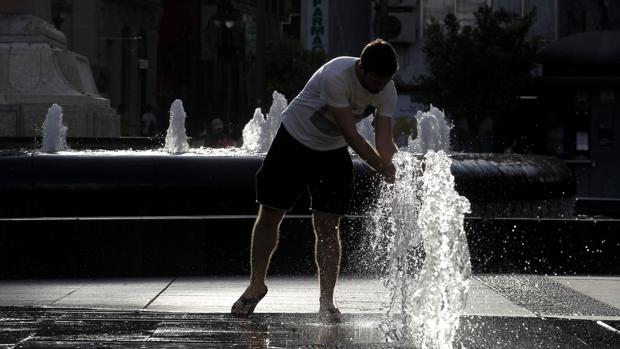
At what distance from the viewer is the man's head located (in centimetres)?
714

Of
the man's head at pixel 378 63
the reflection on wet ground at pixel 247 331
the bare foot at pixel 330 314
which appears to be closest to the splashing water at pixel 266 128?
the bare foot at pixel 330 314

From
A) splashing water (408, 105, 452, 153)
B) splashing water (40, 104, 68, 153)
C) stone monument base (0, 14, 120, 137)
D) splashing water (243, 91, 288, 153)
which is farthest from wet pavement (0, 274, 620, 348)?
stone monument base (0, 14, 120, 137)

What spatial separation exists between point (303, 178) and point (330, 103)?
48 cm

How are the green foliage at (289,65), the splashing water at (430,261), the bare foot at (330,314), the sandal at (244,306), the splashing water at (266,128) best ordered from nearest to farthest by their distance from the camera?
the splashing water at (430,261)
the bare foot at (330,314)
the sandal at (244,306)
the splashing water at (266,128)
the green foliage at (289,65)

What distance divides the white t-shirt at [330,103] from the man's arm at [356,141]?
0.05m

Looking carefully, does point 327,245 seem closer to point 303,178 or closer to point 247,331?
point 303,178

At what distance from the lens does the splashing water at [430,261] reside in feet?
21.3

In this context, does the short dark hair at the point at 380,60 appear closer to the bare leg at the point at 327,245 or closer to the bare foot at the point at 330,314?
the bare leg at the point at 327,245

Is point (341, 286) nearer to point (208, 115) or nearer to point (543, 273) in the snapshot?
point (543, 273)

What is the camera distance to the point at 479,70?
54.8 metres

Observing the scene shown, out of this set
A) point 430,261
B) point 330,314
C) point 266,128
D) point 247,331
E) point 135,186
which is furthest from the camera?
point 266,128

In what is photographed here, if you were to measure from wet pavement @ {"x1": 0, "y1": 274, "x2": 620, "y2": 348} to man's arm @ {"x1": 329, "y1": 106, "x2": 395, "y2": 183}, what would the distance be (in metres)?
0.73

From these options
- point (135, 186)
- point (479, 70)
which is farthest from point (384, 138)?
point (479, 70)

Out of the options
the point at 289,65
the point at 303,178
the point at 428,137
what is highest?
the point at 289,65
